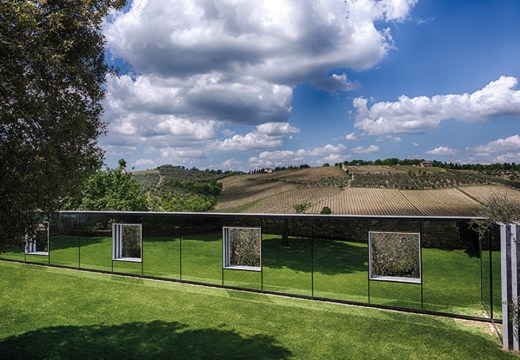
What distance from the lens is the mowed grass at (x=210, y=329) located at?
8.05 metres

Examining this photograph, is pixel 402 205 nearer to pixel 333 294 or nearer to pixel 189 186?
pixel 333 294

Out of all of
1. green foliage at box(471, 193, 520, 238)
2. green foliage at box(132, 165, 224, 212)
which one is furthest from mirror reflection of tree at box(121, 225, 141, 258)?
green foliage at box(132, 165, 224, 212)

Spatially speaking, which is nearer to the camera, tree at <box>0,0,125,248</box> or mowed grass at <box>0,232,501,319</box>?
tree at <box>0,0,125,248</box>

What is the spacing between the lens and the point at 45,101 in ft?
21.2

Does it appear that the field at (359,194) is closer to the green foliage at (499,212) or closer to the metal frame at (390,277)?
the metal frame at (390,277)

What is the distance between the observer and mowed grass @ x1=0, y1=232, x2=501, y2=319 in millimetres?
10672

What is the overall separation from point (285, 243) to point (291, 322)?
142 inches

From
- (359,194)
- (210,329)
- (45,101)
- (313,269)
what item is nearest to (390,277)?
(313,269)

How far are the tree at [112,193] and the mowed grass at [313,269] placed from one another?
14253 millimetres

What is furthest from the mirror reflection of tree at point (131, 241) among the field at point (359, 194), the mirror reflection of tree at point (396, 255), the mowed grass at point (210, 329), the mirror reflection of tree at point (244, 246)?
the field at point (359, 194)

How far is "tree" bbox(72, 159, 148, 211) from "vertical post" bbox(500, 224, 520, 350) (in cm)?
2836

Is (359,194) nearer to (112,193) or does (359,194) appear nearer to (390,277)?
(112,193)

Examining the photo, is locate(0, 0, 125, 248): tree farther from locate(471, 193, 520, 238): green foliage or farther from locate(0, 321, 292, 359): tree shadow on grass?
locate(471, 193, 520, 238): green foliage

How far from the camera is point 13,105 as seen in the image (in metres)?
5.76
